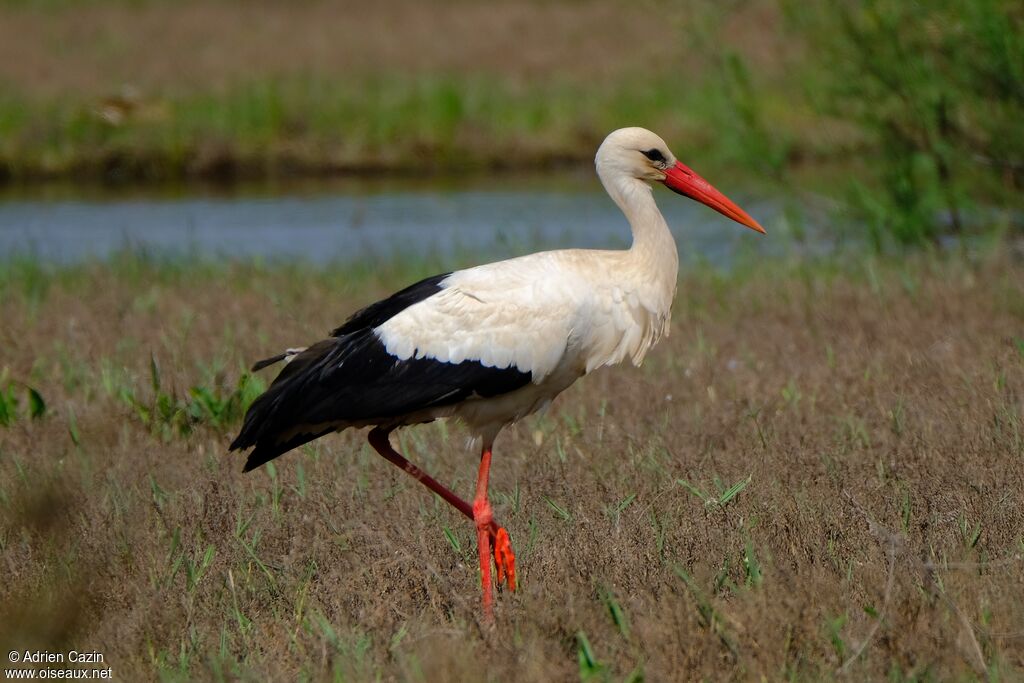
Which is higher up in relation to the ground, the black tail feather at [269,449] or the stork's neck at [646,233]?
the stork's neck at [646,233]

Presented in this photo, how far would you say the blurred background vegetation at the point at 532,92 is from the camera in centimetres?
894

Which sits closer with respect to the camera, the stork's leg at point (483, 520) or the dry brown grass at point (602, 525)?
the dry brown grass at point (602, 525)

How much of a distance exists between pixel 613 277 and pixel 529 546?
0.91 meters

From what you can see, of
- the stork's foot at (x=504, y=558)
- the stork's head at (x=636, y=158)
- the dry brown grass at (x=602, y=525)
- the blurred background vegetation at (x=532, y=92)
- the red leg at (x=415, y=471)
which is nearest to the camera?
the dry brown grass at (x=602, y=525)

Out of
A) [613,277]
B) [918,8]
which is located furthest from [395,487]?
[918,8]

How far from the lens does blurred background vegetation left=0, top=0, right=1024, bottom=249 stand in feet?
29.3

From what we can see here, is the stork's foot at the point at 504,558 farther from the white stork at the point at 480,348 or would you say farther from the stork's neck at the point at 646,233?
the stork's neck at the point at 646,233

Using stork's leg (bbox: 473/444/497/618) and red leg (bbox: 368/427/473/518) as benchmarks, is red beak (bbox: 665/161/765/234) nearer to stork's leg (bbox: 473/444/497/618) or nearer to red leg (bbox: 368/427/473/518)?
stork's leg (bbox: 473/444/497/618)

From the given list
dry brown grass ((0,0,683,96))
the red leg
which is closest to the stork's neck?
the red leg

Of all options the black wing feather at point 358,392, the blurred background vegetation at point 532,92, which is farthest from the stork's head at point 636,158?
the blurred background vegetation at point 532,92

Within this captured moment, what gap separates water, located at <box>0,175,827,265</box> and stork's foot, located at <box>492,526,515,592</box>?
5235 mm

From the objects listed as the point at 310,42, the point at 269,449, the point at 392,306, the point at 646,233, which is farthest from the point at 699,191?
the point at 310,42

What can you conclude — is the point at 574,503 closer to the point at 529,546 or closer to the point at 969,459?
the point at 529,546

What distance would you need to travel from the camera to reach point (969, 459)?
469cm
